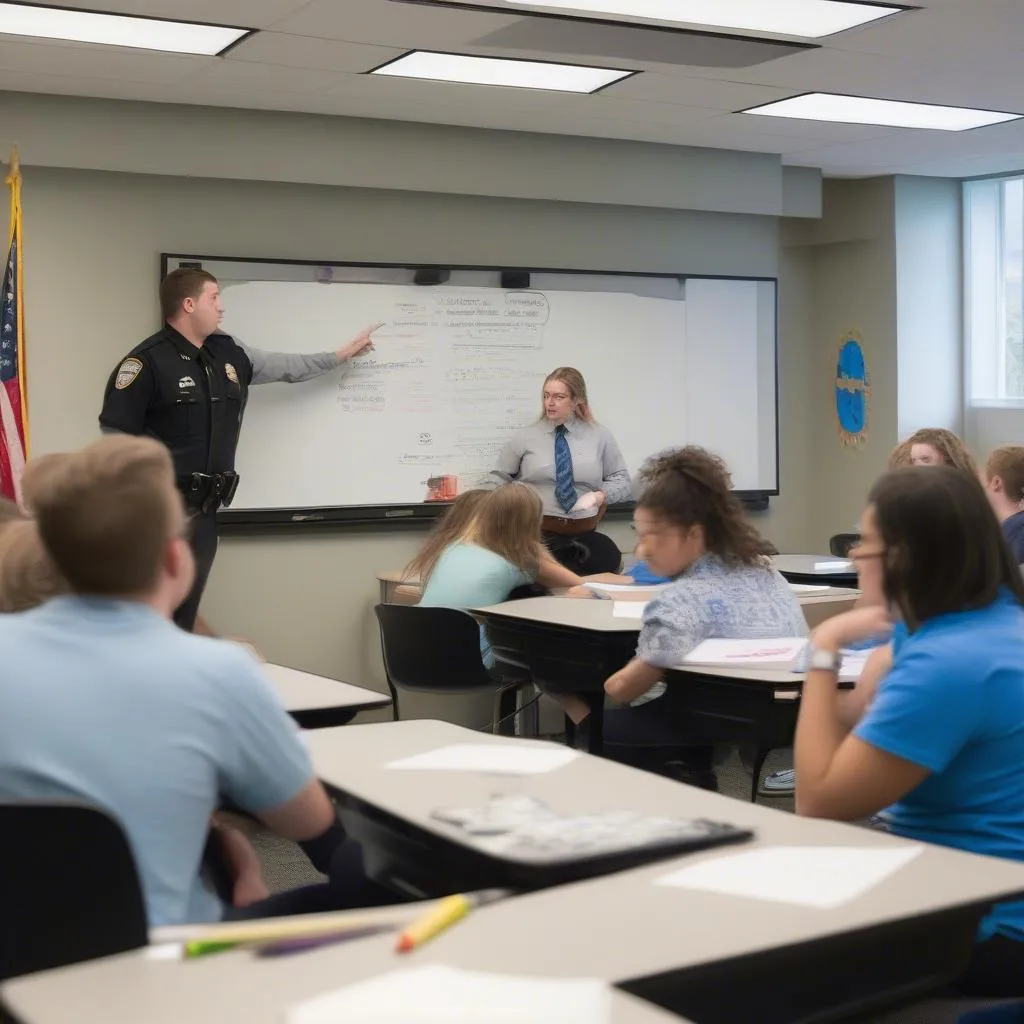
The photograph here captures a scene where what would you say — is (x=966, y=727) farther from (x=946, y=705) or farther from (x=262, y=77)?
(x=262, y=77)

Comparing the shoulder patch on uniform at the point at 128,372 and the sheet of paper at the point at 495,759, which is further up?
the shoulder patch on uniform at the point at 128,372

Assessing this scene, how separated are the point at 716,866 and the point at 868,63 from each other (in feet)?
14.4

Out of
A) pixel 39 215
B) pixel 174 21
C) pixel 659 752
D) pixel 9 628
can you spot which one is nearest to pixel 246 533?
pixel 39 215

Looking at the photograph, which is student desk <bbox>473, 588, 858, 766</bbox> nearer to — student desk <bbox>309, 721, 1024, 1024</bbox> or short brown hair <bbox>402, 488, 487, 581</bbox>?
short brown hair <bbox>402, 488, 487, 581</bbox>

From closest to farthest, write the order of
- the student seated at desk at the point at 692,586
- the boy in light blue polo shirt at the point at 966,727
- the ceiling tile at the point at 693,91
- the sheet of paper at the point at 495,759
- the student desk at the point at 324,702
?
1. the boy in light blue polo shirt at the point at 966,727
2. the sheet of paper at the point at 495,759
3. the student desk at the point at 324,702
4. the student seated at desk at the point at 692,586
5. the ceiling tile at the point at 693,91

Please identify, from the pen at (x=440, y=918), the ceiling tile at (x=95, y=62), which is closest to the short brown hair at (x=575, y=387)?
the ceiling tile at (x=95, y=62)

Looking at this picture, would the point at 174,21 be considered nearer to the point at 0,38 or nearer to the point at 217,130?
the point at 0,38

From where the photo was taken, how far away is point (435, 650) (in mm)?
4992

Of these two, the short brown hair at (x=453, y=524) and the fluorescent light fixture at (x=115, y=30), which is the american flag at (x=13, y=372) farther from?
the short brown hair at (x=453, y=524)

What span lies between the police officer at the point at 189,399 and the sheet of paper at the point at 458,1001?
418 cm

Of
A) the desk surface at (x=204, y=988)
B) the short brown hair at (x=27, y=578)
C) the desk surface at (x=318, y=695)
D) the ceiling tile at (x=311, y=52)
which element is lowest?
the desk surface at (x=318, y=695)

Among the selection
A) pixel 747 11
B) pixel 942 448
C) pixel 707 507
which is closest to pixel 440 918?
pixel 707 507

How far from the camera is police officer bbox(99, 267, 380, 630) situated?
5.51 meters

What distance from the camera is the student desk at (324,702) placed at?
2.84m
